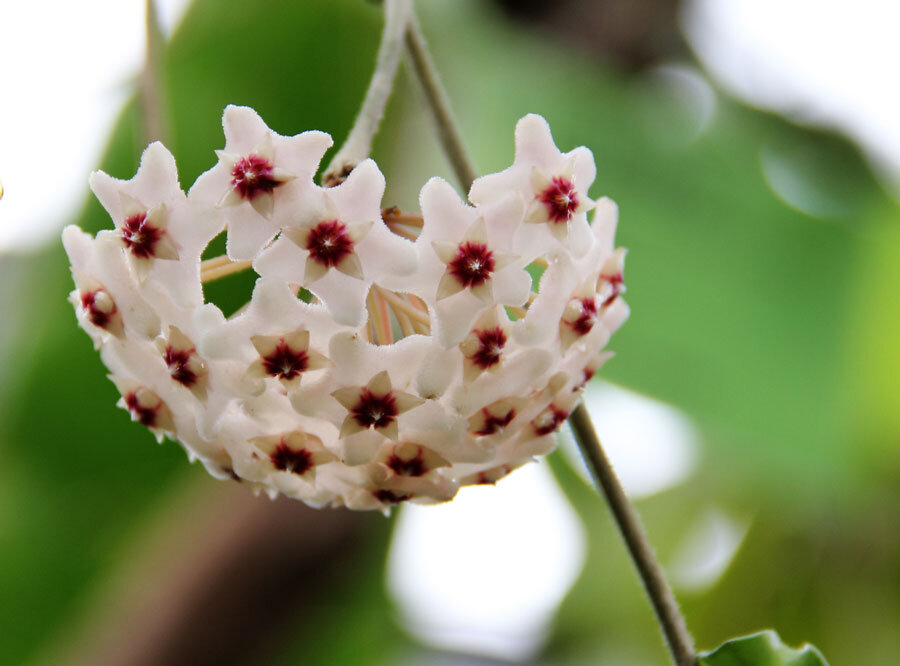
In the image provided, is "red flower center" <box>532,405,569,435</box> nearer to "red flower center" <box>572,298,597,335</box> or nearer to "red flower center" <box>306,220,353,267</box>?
"red flower center" <box>572,298,597,335</box>

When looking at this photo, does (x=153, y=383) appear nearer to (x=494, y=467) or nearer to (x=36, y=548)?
(x=494, y=467)

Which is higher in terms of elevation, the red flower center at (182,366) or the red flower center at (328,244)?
the red flower center at (328,244)

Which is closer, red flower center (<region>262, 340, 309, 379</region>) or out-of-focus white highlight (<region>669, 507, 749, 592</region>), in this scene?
red flower center (<region>262, 340, 309, 379</region>)

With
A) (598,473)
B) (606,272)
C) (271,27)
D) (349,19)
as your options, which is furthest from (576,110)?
(598,473)

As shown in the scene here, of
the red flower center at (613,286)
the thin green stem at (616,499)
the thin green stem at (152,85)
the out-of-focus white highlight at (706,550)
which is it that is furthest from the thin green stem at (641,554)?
the out-of-focus white highlight at (706,550)

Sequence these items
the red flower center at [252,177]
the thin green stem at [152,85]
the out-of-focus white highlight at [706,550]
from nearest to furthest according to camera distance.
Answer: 1. the red flower center at [252,177]
2. the thin green stem at [152,85]
3. the out-of-focus white highlight at [706,550]

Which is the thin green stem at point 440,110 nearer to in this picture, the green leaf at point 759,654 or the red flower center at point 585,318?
the red flower center at point 585,318

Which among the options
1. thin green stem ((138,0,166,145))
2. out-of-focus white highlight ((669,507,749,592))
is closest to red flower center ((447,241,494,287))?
thin green stem ((138,0,166,145))
